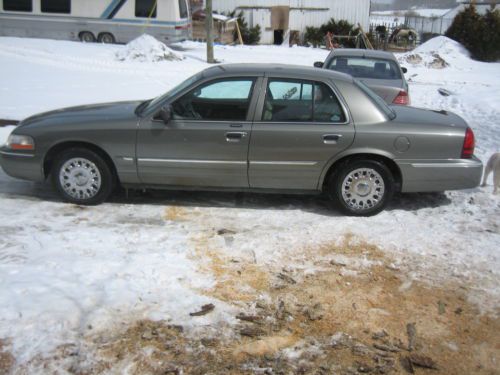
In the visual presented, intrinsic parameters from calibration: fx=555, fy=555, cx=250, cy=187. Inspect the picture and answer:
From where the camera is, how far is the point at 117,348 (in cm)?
351

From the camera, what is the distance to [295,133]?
5.69 metres

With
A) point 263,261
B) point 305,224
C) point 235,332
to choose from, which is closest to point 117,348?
point 235,332

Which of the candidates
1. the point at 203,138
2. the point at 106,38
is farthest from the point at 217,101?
the point at 106,38

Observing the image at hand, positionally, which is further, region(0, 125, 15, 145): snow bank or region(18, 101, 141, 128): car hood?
region(0, 125, 15, 145): snow bank

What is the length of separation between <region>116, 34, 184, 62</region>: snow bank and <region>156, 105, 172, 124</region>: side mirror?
12.5 m

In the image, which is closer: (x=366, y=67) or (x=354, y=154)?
(x=354, y=154)

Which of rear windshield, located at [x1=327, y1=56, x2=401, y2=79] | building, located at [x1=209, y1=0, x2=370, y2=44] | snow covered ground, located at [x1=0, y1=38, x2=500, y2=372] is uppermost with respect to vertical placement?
building, located at [x1=209, y1=0, x2=370, y2=44]

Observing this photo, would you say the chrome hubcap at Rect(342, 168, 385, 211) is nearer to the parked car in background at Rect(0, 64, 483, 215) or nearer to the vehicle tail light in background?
the parked car in background at Rect(0, 64, 483, 215)

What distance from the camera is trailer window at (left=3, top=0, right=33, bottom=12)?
2350cm

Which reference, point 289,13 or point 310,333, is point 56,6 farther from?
point 310,333

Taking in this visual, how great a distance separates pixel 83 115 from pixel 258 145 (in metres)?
1.96

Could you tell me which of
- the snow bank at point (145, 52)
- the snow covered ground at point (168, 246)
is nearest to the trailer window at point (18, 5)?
the snow bank at point (145, 52)

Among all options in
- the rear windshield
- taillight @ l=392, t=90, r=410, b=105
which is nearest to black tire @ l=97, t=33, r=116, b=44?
the rear windshield

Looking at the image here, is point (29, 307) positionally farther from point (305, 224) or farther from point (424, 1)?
point (424, 1)
